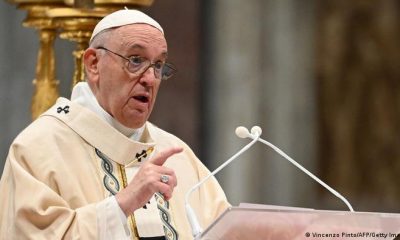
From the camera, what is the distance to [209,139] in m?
10.3

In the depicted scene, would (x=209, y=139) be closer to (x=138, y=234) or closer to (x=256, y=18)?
(x=256, y=18)

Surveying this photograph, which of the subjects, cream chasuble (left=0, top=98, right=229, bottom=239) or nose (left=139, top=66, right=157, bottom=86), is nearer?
cream chasuble (left=0, top=98, right=229, bottom=239)

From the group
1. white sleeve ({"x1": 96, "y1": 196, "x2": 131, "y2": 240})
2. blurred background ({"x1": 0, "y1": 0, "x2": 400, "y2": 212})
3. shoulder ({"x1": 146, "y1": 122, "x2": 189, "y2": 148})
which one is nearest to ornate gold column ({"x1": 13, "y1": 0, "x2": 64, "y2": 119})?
shoulder ({"x1": 146, "y1": 122, "x2": 189, "y2": 148})

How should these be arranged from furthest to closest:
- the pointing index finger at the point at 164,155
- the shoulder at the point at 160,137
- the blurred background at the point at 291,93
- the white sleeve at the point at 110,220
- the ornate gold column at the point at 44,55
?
the blurred background at the point at 291,93 → the ornate gold column at the point at 44,55 → the shoulder at the point at 160,137 → the white sleeve at the point at 110,220 → the pointing index finger at the point at 164,155

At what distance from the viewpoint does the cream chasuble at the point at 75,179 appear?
562 cm

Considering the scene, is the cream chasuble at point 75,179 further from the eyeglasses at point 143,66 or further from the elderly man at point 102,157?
the eyeglasses at point 143,66

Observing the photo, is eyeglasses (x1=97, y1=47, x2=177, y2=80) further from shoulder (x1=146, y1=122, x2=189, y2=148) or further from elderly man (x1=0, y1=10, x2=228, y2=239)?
shoulder (x1=146, y1=122, x2=189, y2=148)

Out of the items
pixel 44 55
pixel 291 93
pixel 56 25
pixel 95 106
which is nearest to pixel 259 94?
pixel 291 93

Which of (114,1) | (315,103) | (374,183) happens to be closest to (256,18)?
(315,103)

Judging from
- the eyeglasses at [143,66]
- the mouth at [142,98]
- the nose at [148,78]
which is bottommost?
the mouth at [142,98]

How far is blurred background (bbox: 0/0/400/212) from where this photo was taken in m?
10.3

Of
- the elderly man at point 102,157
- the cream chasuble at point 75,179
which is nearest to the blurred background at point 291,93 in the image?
the cream chasuble at point 75,179

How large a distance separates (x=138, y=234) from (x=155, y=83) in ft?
1.87

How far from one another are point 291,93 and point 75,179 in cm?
490
